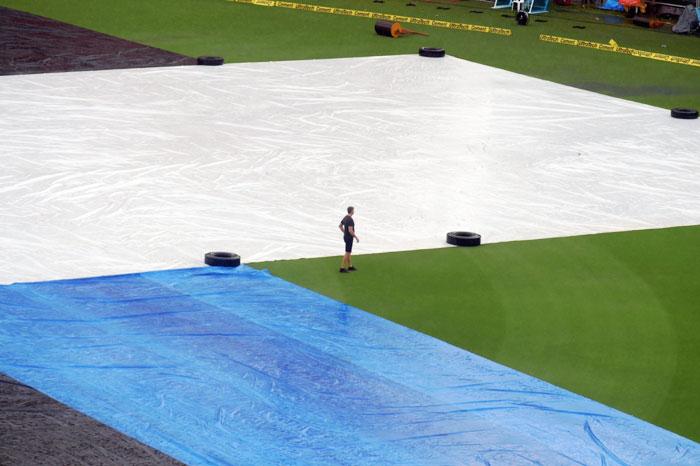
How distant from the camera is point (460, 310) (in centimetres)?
1541

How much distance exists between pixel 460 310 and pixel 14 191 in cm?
713

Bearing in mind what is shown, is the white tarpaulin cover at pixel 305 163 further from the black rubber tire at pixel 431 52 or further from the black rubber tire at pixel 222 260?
the black rubber tire at pixel 431 52

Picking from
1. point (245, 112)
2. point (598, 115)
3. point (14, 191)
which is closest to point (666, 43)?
point (598, 115)

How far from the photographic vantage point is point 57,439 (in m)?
11.8

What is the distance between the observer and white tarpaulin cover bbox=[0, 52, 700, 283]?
58.1 ft

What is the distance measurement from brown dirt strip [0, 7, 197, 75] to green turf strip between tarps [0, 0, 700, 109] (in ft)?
2.50

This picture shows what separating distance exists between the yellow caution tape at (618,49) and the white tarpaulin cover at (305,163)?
181 inches

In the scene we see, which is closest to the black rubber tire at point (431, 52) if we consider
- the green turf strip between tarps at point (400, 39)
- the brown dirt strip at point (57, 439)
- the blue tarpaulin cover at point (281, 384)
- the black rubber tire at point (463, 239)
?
the green turf strip between tarps at point (400, 39)

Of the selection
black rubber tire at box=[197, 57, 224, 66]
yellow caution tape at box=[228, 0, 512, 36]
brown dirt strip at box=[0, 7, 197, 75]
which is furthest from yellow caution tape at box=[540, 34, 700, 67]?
→ brown dirt strip at box=[0, 7, 197, 75]

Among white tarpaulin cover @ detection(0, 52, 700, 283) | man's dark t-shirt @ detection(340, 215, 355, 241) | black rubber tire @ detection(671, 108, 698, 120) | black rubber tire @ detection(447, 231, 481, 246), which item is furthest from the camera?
black rubber tire @ detection(671, 108, 698, 120)

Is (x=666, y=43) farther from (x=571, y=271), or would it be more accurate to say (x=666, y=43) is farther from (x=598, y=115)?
(x=571, y=271)

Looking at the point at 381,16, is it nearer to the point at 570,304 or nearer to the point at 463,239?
the point at 463,239

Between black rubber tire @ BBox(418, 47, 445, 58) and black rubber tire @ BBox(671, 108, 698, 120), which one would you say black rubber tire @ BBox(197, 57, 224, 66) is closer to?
black rubber tire @ BBox(418, 47, 445, 58)

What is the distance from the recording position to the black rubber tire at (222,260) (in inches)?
641
